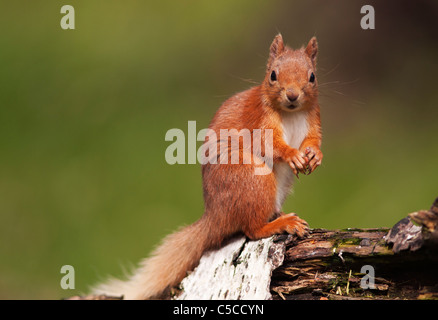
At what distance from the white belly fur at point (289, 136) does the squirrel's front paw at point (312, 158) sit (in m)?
0.12

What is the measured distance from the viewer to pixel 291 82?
263 cm

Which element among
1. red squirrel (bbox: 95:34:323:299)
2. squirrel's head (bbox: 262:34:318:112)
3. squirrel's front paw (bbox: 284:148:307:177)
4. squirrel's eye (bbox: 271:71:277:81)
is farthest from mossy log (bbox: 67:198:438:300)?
squirrel's eye (bbox: 271:71:277:81)

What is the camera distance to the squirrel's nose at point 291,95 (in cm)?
260

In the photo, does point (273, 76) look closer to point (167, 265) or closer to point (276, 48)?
point (276, 48)

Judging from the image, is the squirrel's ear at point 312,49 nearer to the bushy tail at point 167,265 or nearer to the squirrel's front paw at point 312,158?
the squirrel's front paw at point 312,158

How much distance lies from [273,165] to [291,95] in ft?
1.13

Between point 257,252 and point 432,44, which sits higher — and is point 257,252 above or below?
below

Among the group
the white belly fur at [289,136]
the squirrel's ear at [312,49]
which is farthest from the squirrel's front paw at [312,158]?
the squirrel's ear at [312,49]

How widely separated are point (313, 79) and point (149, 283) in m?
1.31

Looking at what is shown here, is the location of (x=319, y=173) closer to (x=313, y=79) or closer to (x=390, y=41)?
(x=390, y=41)

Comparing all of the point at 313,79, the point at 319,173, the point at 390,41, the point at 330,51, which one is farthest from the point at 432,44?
the point at 313,79

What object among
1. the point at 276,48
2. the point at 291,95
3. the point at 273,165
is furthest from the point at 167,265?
the point at 276,48

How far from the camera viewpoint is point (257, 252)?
262 cm

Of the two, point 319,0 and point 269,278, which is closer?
point 269,278
